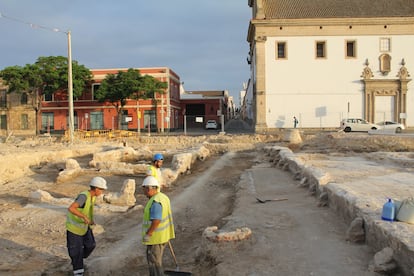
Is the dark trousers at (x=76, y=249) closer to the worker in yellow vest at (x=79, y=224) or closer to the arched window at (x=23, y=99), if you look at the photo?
the worker in yellow vest at (x=79, y=224)

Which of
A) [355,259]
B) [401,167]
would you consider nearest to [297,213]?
[355,259]

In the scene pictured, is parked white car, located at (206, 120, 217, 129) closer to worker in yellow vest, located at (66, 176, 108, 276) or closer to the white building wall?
the white building wall

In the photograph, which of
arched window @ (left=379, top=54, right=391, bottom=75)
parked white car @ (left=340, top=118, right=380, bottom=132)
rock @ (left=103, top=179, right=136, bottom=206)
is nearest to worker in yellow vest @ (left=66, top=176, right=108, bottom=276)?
rock @ (left=103, top=179, right=136, bottom=206)

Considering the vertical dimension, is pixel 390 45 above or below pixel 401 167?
above

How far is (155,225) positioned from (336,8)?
39.0 metres

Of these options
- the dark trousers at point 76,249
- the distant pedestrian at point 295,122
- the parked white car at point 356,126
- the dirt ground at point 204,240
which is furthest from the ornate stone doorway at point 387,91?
the dark trousers at point 76,249

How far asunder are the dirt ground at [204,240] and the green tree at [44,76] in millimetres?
31727

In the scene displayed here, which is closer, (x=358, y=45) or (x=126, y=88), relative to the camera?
(x=358, y=45)

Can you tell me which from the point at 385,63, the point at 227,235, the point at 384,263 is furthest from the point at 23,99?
the point at 384,263

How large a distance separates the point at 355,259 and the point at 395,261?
65cm

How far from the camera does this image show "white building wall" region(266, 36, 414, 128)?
A: 3653 centimetres

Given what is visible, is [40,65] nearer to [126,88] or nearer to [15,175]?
[126,88]

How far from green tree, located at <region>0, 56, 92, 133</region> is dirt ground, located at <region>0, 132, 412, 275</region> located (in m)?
31.7

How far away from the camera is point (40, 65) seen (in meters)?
41.7
